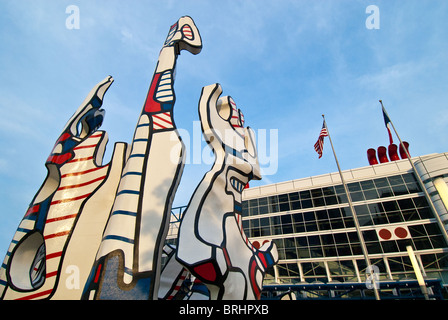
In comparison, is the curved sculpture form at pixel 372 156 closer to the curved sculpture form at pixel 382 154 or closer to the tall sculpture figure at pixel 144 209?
the curved sculpture form at pixel 382 154

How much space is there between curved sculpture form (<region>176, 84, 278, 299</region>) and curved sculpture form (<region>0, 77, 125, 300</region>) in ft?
7.76

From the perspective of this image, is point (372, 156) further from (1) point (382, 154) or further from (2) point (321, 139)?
(2) point (321, 139)

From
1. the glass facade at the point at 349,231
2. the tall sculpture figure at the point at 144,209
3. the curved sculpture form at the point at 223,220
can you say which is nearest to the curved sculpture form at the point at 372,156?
the glass facade at the point at 349,231

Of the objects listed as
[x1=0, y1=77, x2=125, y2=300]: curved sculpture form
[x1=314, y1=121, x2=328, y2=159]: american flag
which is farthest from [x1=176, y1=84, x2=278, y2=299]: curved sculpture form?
[x1=314, y1=121, x2=328, y2=159]: american flag

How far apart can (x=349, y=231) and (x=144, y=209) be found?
1968cm

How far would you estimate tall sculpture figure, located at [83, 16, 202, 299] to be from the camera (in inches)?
183

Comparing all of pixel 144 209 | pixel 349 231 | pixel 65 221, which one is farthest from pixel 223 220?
pixel 349 231

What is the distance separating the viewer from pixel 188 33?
1007 cm

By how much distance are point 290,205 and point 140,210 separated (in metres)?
20.3

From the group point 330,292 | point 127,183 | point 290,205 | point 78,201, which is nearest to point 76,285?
point 78,201

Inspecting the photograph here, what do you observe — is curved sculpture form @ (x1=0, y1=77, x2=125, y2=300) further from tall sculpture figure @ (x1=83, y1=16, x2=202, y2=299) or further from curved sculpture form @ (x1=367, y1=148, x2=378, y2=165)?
curved sculpture form @ (x1=367, y1=148, x2=378, y2=165)

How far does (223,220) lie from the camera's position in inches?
265

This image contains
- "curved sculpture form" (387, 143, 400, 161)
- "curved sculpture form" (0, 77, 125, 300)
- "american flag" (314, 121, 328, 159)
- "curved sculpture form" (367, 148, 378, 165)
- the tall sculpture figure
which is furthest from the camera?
"curved sculpture form" (367, 148, 378, 165)
